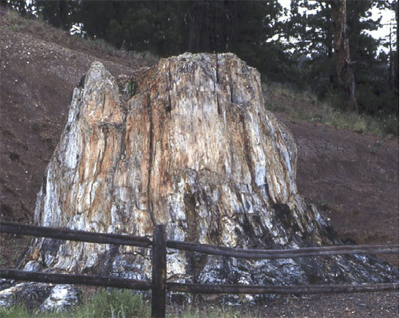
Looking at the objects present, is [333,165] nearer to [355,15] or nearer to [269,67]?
[269,67]

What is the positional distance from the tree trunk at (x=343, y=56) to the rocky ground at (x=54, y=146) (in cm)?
307

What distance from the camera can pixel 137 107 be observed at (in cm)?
823

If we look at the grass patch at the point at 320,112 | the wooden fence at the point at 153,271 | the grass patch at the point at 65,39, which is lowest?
the wooden fence at the point at 153,271

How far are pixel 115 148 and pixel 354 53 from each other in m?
19.9

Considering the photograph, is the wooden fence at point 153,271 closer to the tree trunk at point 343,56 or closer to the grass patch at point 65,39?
the grass patch at point 65,39

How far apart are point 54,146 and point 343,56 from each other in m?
11.8

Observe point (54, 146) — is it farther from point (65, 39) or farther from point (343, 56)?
point (343, 56)

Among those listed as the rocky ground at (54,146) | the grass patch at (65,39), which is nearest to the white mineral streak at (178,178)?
the rocky ground at (54,146)

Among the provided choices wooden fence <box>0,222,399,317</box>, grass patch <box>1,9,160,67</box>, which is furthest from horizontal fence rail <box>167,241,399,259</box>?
grass patch <box>1,9,160,67</box>

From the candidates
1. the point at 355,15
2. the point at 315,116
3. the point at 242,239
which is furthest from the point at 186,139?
the point at 355,15

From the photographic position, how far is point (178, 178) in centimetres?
776

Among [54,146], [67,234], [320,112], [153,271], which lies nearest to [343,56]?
[320,112]

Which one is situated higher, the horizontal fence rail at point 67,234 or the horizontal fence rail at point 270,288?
the horizontal fence rail at point 67,234

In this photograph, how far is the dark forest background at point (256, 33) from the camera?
24.0 meters
